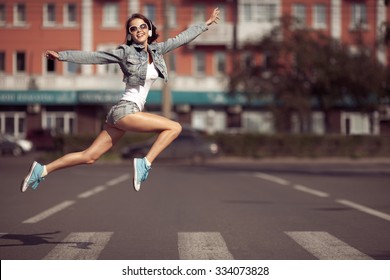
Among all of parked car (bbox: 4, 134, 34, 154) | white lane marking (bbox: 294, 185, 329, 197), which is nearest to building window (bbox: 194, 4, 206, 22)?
parked car (bbox: 4, 134, 34, 154)

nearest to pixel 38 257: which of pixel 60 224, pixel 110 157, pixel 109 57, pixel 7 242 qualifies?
pixel 7 242

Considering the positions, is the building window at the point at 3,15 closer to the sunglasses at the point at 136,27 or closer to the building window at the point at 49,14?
the building window at the point at 49,14

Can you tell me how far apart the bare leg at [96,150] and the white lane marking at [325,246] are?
219 centimetres

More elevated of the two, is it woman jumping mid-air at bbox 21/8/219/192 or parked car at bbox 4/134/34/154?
woman jumping mid-air at bbox 21/8/219/192

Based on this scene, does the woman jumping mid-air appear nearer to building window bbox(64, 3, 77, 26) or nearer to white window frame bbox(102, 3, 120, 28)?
white window frame bbox(102, 3, 120, 28)

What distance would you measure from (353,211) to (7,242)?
5733 millimetres

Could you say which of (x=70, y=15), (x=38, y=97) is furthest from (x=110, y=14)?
(x=38, y=97)

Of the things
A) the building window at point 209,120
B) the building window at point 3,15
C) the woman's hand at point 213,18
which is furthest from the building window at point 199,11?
the woman's hand at point 213,18

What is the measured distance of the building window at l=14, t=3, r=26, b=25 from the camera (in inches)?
2015

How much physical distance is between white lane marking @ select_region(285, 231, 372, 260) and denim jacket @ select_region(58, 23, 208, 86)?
225 cm

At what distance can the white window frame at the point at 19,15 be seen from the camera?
5119 centimetres

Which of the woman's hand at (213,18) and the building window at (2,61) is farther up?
the building window at (2,61)

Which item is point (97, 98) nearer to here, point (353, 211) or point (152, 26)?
point (353, 211)

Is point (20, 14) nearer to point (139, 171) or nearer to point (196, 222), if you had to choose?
point (196, 222)
